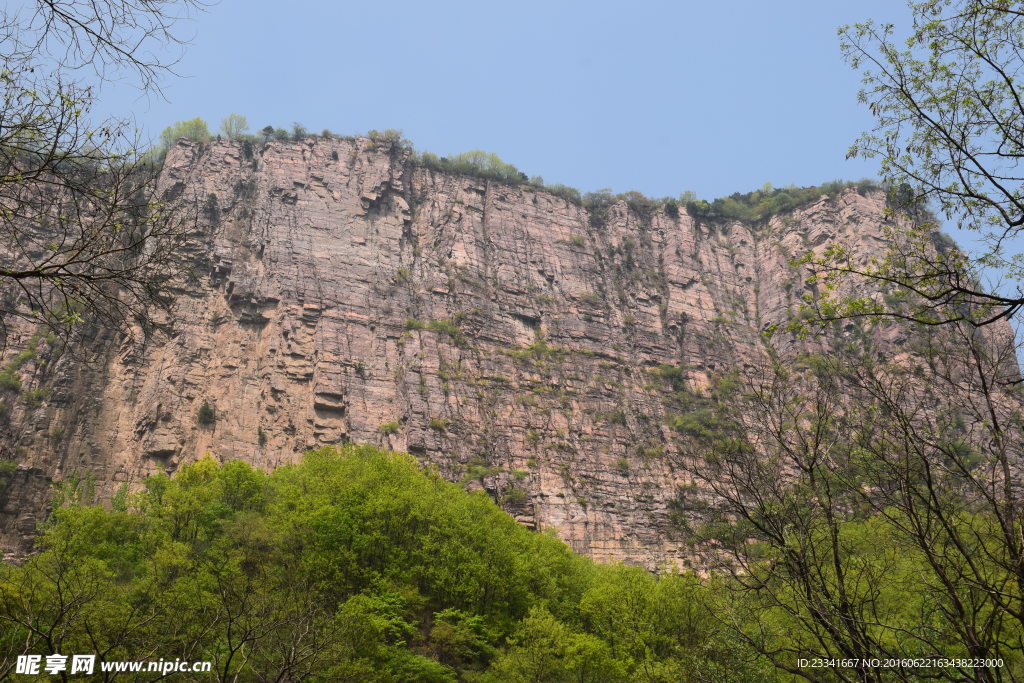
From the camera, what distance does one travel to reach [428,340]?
64.4 m

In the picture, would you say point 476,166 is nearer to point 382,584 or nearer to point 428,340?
point 428,340

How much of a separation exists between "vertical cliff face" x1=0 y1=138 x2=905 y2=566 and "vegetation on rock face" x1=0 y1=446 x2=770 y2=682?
1469 cm

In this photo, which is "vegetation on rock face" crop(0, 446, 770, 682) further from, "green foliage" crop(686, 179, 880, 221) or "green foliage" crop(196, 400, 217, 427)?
"green foliage" crop(686, 179, 880, 221)

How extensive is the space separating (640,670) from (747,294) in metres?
63.7

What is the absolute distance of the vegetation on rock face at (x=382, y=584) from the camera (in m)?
22.5

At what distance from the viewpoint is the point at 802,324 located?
8.37m

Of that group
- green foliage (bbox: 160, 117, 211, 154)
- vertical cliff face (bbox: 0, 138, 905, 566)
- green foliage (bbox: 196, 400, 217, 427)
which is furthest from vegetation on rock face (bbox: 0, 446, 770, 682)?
green foliage (bbox: 160, 117, 211, 154)

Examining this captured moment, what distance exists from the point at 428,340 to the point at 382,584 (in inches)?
1513

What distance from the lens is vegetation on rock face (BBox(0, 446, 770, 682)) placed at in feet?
73.9

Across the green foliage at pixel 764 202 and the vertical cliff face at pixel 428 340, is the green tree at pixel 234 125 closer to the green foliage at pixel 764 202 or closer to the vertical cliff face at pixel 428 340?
the vertical cliff face at pixel 428 340

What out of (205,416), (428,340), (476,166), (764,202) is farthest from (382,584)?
(764,202)

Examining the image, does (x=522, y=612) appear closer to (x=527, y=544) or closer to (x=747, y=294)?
(x=527, y=544)

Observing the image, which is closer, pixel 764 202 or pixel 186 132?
pixel 186 132

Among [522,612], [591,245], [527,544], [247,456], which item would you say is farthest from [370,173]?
[522,612]
